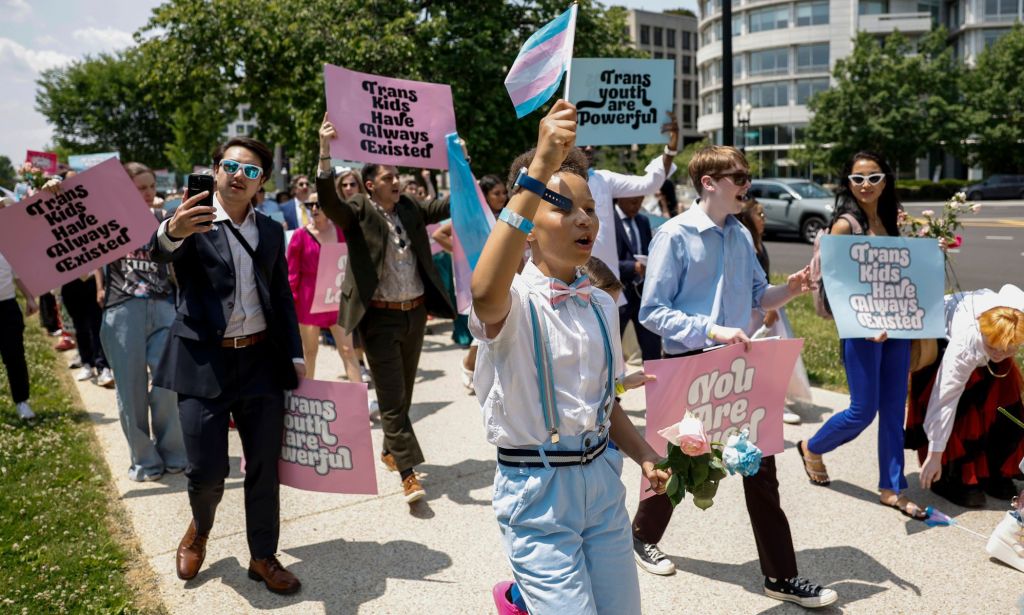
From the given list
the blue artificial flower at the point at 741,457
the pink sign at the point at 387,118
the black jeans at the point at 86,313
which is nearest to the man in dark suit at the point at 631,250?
the pink sign at the point at 387,118

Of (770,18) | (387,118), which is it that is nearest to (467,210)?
(387,118)

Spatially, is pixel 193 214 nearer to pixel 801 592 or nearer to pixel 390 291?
pixel 390 291

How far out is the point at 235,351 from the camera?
3.78 m

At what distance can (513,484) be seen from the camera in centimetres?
238

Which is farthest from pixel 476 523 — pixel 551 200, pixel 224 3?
pixel 224 3

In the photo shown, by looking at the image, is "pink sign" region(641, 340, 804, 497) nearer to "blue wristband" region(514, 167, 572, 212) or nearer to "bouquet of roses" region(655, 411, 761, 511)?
"bouquet of roses" region(655, 411, 761, 511)

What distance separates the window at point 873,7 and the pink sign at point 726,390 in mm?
74657

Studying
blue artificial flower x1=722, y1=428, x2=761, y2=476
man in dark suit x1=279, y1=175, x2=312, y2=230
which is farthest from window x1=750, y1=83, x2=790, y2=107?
blue artificial flower x1=722, y1=428, x2=761, y2=476

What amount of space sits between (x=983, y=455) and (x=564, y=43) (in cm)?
364

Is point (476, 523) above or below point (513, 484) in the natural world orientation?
below

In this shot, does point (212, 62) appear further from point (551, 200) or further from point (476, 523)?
point (551, 200)

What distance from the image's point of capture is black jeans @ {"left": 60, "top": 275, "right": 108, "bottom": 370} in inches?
347

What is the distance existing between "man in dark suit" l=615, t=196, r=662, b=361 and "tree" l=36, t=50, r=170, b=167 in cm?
4891

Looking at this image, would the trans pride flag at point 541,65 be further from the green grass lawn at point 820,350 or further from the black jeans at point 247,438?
the green grass lawn at point 820,350
